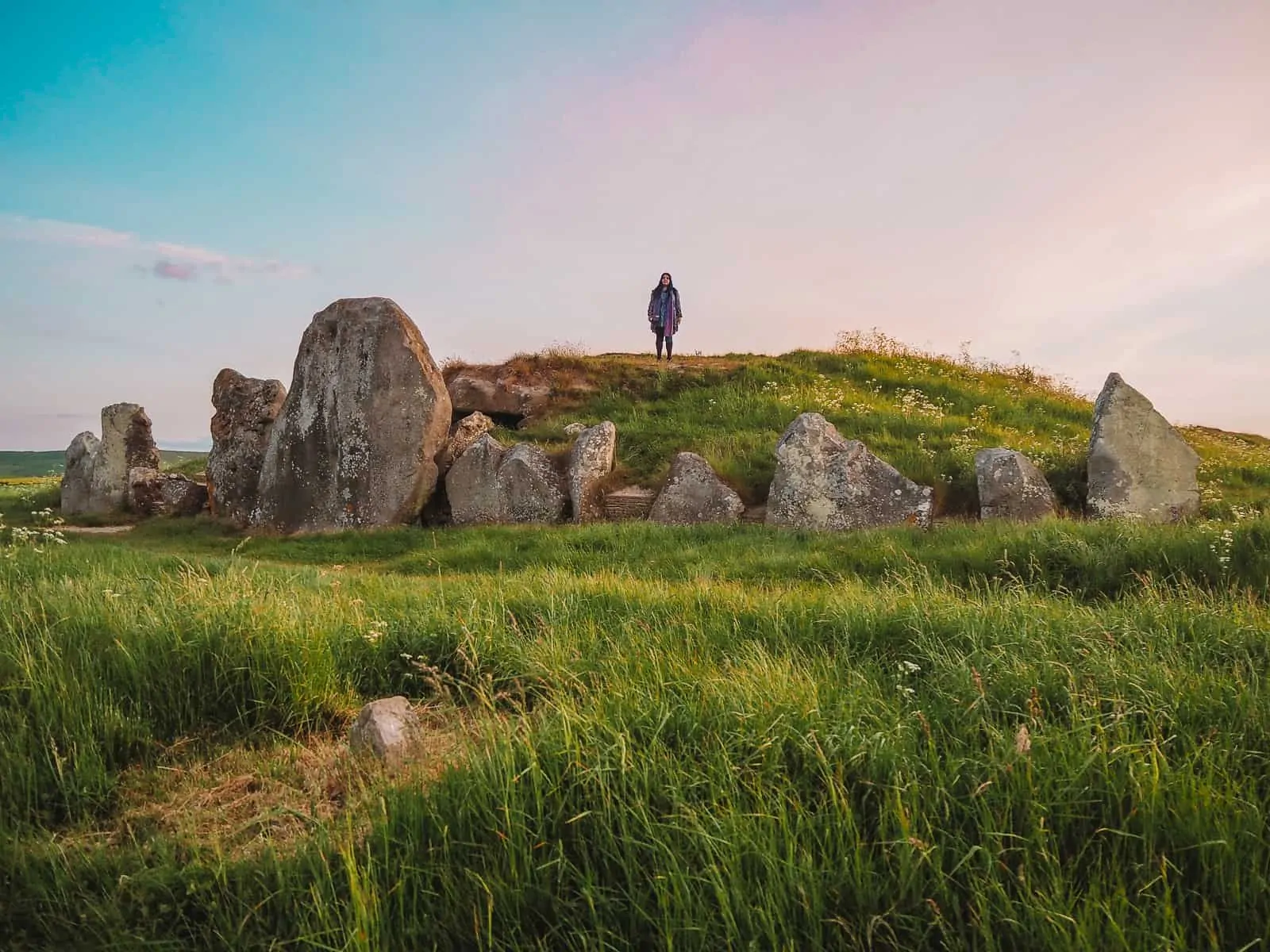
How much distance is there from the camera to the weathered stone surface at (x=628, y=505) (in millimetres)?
12531

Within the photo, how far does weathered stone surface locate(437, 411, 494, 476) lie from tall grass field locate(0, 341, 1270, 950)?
7.94 meters

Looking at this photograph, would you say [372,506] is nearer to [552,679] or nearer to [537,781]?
[552,679]

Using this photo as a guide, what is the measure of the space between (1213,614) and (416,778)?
15.2 ft

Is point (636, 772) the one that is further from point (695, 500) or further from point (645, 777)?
point (695, 500)

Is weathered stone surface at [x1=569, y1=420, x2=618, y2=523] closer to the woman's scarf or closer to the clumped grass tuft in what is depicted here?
the clumped grass tuft

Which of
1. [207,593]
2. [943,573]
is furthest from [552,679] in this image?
[943,573]

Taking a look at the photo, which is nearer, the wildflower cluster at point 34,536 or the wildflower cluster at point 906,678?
the wildflower cluster at point 906,678

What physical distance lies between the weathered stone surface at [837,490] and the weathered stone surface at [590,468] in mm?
3028

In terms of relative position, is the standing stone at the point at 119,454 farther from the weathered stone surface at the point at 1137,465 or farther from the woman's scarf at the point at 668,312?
the weathered stone surface at the point at 1137,465

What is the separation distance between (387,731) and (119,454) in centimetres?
1759

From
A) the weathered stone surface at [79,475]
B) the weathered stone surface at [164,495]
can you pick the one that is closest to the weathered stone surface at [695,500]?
the weathered stone surface at [164,495]

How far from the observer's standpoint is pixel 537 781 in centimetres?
256

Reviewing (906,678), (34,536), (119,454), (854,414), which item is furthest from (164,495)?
(906,678)

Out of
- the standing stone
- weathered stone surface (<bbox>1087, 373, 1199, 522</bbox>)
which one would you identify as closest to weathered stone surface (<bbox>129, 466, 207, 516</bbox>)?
the standing stone
